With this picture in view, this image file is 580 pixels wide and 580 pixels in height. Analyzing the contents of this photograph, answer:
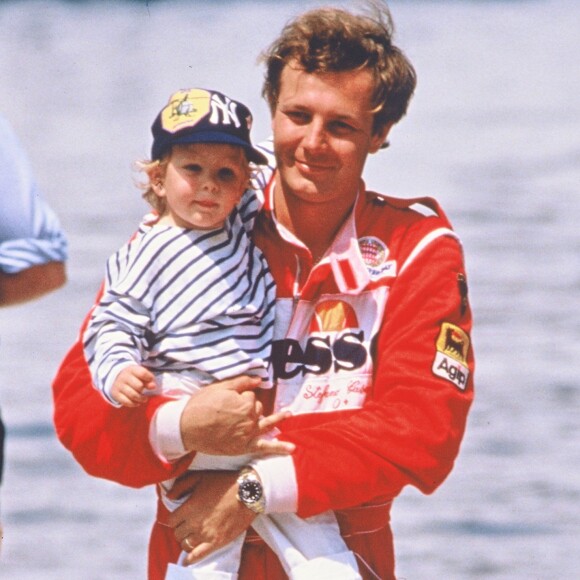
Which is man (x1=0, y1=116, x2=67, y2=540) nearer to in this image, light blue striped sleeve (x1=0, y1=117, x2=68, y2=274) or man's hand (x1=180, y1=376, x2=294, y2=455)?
light blue striped sleeve (x1=0, y1=117, x2=68, y2=274)

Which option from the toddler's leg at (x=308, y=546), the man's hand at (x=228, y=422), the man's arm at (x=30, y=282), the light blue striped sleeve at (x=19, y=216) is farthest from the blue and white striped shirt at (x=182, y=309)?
the light blue striped sleeve at (x=19, y=216)

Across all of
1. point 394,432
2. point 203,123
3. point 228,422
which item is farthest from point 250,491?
point 203,123

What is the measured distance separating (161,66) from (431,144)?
7.07 meters

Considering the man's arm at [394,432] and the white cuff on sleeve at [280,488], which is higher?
the man's arm at [394,432]

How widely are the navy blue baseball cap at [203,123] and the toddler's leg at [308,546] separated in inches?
28.6

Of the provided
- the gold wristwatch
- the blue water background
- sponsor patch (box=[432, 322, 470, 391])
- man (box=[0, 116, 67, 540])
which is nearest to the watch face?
the gold wristwatch

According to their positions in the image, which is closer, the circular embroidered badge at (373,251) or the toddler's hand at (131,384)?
the toddler's hand at (131,384)

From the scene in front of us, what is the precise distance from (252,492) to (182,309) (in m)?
0.39

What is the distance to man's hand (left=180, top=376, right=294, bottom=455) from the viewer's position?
3.84m

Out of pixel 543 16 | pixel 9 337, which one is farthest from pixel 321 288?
pixel 543 16

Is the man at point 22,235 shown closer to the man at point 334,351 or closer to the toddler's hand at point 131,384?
the toddler's hand at point 131,384

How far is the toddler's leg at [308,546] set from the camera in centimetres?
389

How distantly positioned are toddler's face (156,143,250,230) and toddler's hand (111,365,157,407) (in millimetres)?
335

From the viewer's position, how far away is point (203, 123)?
383 centimetres
